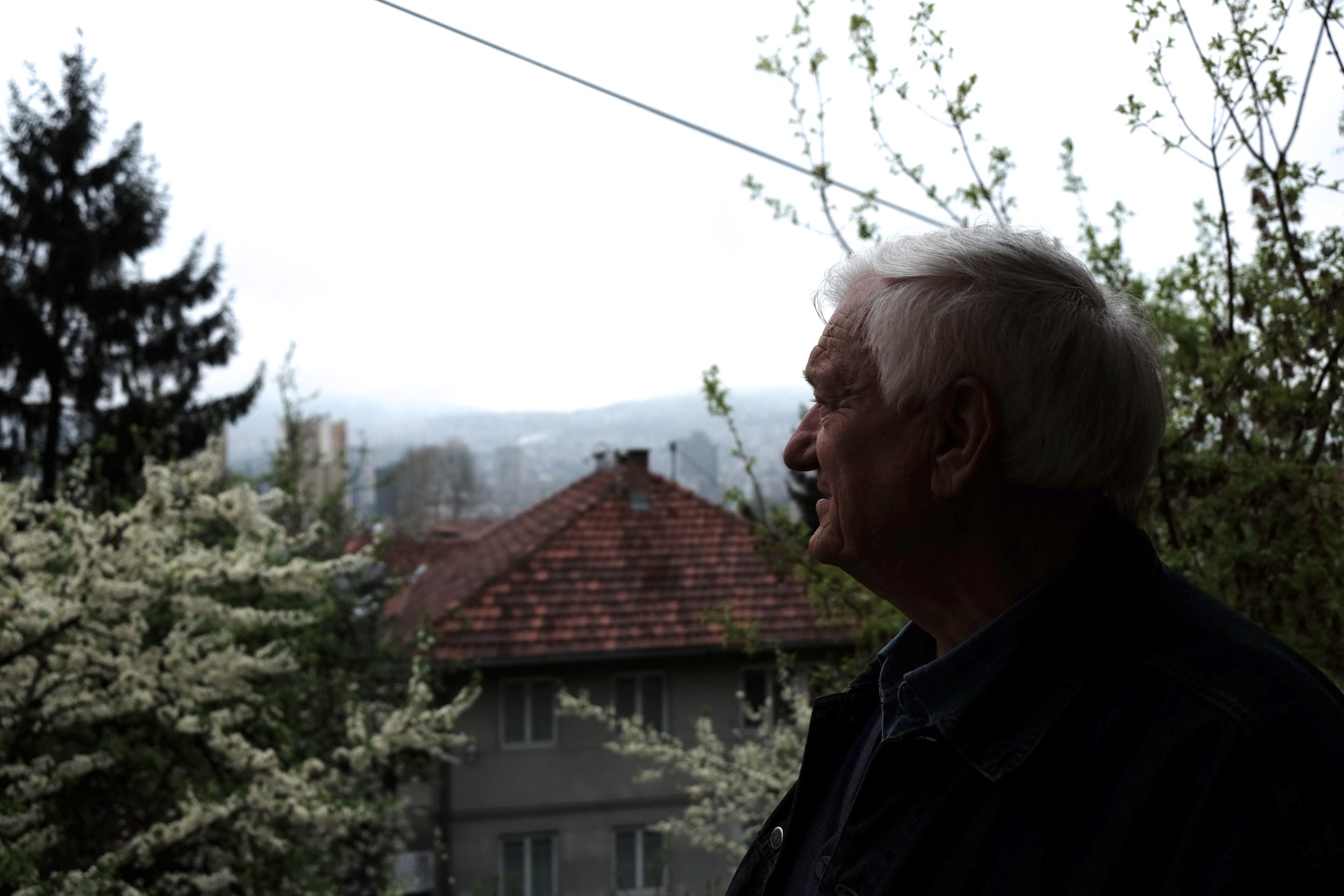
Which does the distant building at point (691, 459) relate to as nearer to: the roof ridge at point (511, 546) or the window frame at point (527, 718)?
the roof ridge at point (511, 546)

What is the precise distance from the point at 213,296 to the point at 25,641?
1145cm

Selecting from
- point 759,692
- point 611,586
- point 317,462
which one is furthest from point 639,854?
point 317,462

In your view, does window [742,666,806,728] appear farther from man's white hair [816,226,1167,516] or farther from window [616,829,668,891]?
man's white hair [816,226,1167,516]

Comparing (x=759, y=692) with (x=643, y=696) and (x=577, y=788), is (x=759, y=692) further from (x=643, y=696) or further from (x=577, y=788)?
(x=577, y=788)

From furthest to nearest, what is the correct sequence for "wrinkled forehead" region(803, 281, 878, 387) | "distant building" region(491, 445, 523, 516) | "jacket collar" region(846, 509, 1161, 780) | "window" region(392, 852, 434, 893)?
1. "distant building" region(491, 445, 523, 516)
2. "window" region(392, 852, 434, 893)
3. "wrinkled forehead" region(803, 281, 878, 387)
4. "jacket collar" region(846, 509, 1161, 780)

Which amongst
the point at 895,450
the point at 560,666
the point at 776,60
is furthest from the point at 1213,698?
the point at 560,666

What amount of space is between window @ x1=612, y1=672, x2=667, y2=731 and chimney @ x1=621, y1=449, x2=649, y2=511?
128 inches

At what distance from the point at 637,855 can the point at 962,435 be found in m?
14.4

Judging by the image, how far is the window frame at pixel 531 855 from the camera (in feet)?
47.0

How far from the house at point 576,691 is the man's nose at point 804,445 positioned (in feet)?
40.3

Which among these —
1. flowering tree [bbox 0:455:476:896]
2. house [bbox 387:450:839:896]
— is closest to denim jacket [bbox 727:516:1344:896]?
flowering tree [bbox 0:455:476:896]

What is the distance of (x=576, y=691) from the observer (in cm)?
1418

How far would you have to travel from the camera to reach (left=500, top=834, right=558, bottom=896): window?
14.4 metres

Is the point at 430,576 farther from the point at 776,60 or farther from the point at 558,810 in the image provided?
the point at 776,60
